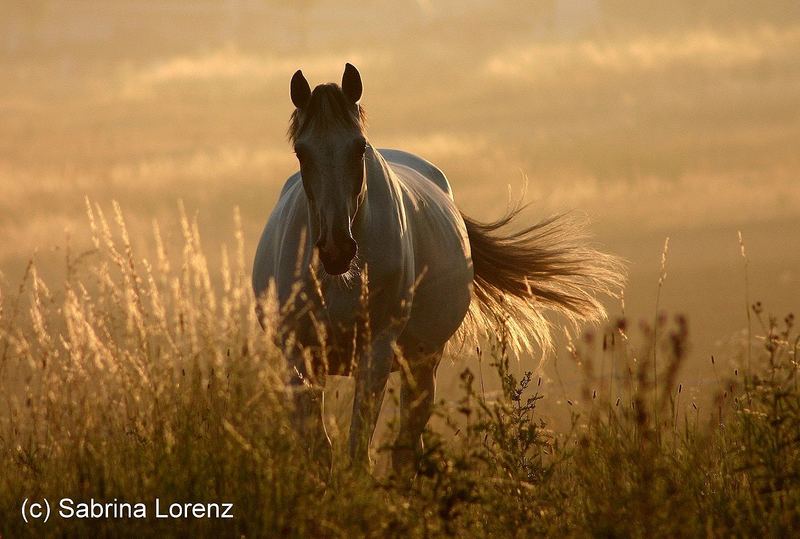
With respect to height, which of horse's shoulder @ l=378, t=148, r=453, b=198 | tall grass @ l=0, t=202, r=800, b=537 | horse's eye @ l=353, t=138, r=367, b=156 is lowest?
tall grass @ l=0, t=202, r=800, b=537

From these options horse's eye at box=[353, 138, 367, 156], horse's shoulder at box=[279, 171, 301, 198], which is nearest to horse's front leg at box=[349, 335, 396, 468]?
horse's eye at box=[353, 138, 367, 156]

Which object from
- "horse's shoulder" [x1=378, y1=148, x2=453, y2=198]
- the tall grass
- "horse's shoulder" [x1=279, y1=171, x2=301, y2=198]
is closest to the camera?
the tall grass

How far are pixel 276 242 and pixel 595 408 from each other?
251 cm

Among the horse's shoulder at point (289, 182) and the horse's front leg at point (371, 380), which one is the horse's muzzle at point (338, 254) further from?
the horse's shoulder at point (289, 182)

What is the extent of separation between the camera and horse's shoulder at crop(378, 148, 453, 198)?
854 centimetres

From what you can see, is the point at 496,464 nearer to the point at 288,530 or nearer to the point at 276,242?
the point at 288,530

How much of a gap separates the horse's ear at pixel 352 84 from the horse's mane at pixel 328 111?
208 mm

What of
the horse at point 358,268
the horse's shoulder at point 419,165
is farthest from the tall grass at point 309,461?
the horse's shoulder at point 419,165

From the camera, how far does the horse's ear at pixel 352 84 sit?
5.60 metres

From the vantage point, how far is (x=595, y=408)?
4.44 meters

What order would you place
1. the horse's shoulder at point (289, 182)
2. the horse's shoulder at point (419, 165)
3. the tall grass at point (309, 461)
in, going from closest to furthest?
the tall grass at point (309, 461) < the horse's shoulder at point (289, 182) < the horse's shoulder at point (419, 165)

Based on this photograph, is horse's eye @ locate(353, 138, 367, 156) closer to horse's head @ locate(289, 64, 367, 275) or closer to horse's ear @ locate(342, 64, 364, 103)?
horse's head @ locate(289, 64, 367, 275)

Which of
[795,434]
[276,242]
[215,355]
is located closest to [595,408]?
[795,434]

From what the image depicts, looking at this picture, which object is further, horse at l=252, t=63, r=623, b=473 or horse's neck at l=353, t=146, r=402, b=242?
horse's neck at l=353, t=146, r=402, b=242
